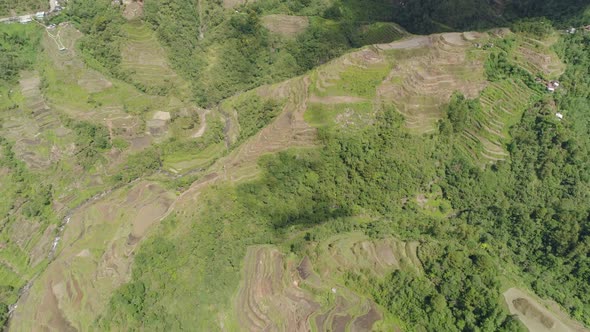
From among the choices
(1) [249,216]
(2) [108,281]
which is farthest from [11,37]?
(1) [249,216]

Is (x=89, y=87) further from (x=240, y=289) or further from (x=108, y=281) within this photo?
(x=240, y=289)

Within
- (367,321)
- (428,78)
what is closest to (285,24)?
(428,78)

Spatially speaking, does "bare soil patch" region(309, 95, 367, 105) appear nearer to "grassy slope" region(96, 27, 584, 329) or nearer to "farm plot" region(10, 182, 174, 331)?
"grassy slope" region(96, 27, 584, 329)

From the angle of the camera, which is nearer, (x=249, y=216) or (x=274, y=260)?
(x=274, y=260)

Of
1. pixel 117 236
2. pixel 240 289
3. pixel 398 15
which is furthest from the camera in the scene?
pixel 398 15

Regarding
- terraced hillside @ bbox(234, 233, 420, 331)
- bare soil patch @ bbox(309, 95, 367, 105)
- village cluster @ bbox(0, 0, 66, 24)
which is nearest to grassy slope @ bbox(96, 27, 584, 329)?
bare soil patch @ bbox(309, 95, 367, 105)

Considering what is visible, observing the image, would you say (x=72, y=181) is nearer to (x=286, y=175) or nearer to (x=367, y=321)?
(x=286, y=175)

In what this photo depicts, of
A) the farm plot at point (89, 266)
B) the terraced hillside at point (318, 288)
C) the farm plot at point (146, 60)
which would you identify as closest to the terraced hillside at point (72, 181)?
the farm plot at point (89, 266)
